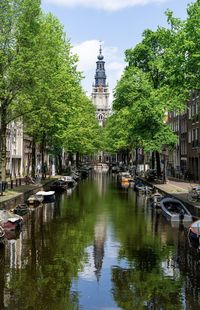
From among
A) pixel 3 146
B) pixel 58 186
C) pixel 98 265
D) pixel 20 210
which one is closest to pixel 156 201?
pixel 20 210

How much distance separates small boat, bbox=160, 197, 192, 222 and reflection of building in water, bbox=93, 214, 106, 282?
17.8 ft

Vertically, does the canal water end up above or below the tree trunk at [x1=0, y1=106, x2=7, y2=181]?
below

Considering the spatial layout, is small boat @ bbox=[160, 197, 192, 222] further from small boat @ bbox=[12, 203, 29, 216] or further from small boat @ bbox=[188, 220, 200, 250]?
small boat @ bbox=[12, 203, 29, 216]

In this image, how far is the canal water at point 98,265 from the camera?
63.6 ft

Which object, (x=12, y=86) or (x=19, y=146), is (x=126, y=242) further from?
(x=19, y=146)

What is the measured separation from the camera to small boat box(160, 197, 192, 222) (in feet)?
129

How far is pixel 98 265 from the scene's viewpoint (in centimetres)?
2503

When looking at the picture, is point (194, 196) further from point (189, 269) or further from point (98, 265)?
point (98, 265)

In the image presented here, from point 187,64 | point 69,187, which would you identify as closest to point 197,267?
point 187,64

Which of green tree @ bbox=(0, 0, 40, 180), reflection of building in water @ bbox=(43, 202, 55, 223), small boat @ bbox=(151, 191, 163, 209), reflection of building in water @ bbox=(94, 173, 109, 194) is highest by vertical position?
green tree @ bbox=(0, 0, 40, 180)

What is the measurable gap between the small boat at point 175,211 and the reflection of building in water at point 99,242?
5.42m

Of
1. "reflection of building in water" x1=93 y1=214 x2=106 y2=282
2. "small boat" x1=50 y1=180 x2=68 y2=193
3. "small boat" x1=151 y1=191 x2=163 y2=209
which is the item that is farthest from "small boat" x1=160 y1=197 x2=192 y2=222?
"small boat" x1=50 y1=180 x2=68 y2=193

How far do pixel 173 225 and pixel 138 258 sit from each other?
12.2m

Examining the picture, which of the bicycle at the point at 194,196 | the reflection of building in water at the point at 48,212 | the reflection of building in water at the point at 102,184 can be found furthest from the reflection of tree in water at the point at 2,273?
the reflection of building in water at the point at 102,184
